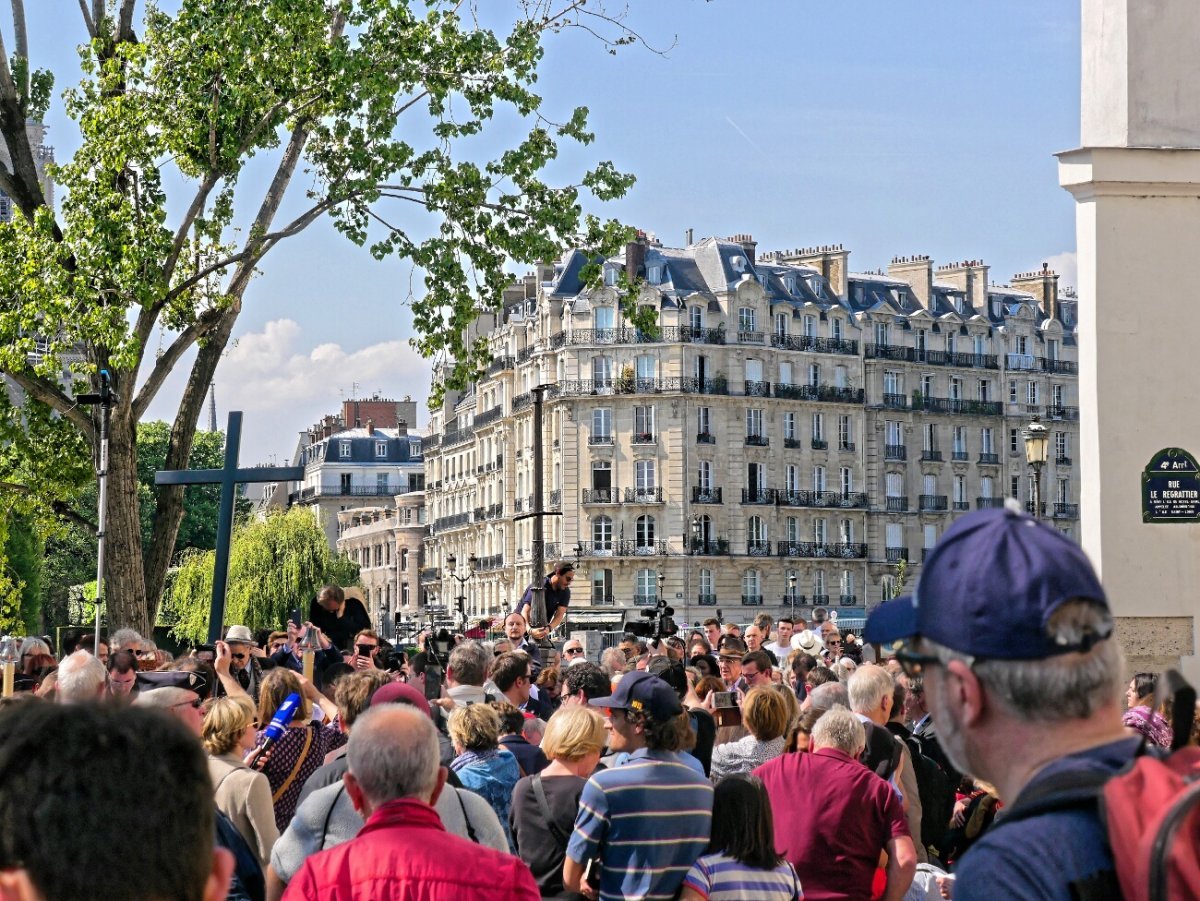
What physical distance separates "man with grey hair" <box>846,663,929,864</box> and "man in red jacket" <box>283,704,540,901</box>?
10.9 feet

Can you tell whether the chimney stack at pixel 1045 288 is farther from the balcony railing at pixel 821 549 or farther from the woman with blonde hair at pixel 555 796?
the woman with blonde hair at pixel 555 796

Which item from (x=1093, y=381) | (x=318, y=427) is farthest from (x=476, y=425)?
(x=1093, y=381)

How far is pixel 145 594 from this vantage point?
18.6 m

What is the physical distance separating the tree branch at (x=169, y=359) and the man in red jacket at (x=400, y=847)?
13.9 m

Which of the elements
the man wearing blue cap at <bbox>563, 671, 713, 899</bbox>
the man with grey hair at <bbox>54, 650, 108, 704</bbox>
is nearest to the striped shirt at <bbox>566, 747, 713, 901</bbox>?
the man wearing blue cap at <bbox>563, 671, 713, 899</bbox>

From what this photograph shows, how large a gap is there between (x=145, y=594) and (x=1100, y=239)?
10.8 meters

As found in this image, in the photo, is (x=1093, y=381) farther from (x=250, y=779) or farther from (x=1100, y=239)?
(x=250, y=779)

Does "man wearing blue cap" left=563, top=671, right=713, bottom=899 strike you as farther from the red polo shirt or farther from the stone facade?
the stone facade

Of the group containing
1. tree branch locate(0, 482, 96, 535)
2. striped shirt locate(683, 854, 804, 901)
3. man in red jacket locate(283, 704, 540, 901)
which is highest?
tree branch locate(0, 482, 96, 535)

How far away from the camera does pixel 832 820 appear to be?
6.85 m

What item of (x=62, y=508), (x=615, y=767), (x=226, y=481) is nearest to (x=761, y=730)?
(x=615, y=767)

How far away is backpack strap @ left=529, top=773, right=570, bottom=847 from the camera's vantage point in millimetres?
7105

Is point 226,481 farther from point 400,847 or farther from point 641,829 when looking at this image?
point 400,847

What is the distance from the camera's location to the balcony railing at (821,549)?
94688 mm
